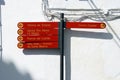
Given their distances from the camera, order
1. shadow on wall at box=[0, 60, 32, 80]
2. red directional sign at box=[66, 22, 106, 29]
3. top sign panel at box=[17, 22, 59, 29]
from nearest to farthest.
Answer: red directional sign at box=[66, 22, 106, 29] < top sign panel at box=[17, 22, 59, 29] < shadow on wall at box=[0, 60, 32, 80]

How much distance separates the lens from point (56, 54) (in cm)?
725

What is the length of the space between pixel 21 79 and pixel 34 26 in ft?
3.86

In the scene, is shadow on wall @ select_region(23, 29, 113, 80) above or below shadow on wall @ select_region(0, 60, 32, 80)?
above

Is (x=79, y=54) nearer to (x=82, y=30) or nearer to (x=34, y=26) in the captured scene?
(x=82, y=30)

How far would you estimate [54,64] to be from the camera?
23.8 ft

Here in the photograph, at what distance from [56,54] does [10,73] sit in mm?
1072

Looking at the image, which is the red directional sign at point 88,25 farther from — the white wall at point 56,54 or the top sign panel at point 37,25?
the top sign panel at point 37,25

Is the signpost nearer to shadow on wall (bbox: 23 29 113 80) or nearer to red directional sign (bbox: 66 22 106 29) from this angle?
red directional sign (bbox: 66 22 106 29)

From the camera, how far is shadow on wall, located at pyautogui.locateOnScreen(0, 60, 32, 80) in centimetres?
735

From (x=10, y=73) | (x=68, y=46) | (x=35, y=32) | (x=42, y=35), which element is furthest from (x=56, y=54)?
(x=10, y=73)

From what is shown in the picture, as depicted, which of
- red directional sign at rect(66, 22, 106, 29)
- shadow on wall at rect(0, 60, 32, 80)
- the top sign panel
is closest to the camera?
red directional sign at rect(66, 22, 106, 29)

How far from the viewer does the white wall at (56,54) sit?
7.15 metres

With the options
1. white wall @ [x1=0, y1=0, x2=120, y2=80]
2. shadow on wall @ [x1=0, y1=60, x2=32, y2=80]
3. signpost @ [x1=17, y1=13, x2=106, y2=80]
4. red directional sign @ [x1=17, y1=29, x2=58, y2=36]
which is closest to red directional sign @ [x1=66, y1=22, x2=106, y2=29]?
signpost @ [x1=17, y1=13, x2=106, y2=80]

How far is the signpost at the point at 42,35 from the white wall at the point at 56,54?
0.52 feet
